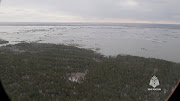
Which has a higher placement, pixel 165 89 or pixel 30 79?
pixel 165 89

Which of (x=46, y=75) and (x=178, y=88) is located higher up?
(x=178, y=88)

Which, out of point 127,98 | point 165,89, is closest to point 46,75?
point 127,98

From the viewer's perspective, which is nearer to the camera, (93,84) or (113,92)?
(113,92)

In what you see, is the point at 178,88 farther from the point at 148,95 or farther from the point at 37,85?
the point at 37,85

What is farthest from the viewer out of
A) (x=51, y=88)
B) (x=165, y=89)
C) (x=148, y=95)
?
(x=51, y=88)

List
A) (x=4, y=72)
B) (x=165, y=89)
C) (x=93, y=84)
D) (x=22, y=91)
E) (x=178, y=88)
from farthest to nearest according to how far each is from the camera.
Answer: (x=4, y=72)
(x=93, y=84)
(x=22, y=91)
(x=165, y=89)
(x=178, y=88)

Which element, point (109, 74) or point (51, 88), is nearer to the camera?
point (51, 88)

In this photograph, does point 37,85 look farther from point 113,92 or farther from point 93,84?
point 113,92

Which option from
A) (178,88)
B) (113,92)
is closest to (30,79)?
(113,92)

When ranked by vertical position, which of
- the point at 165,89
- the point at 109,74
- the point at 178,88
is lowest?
the point at 109,74
